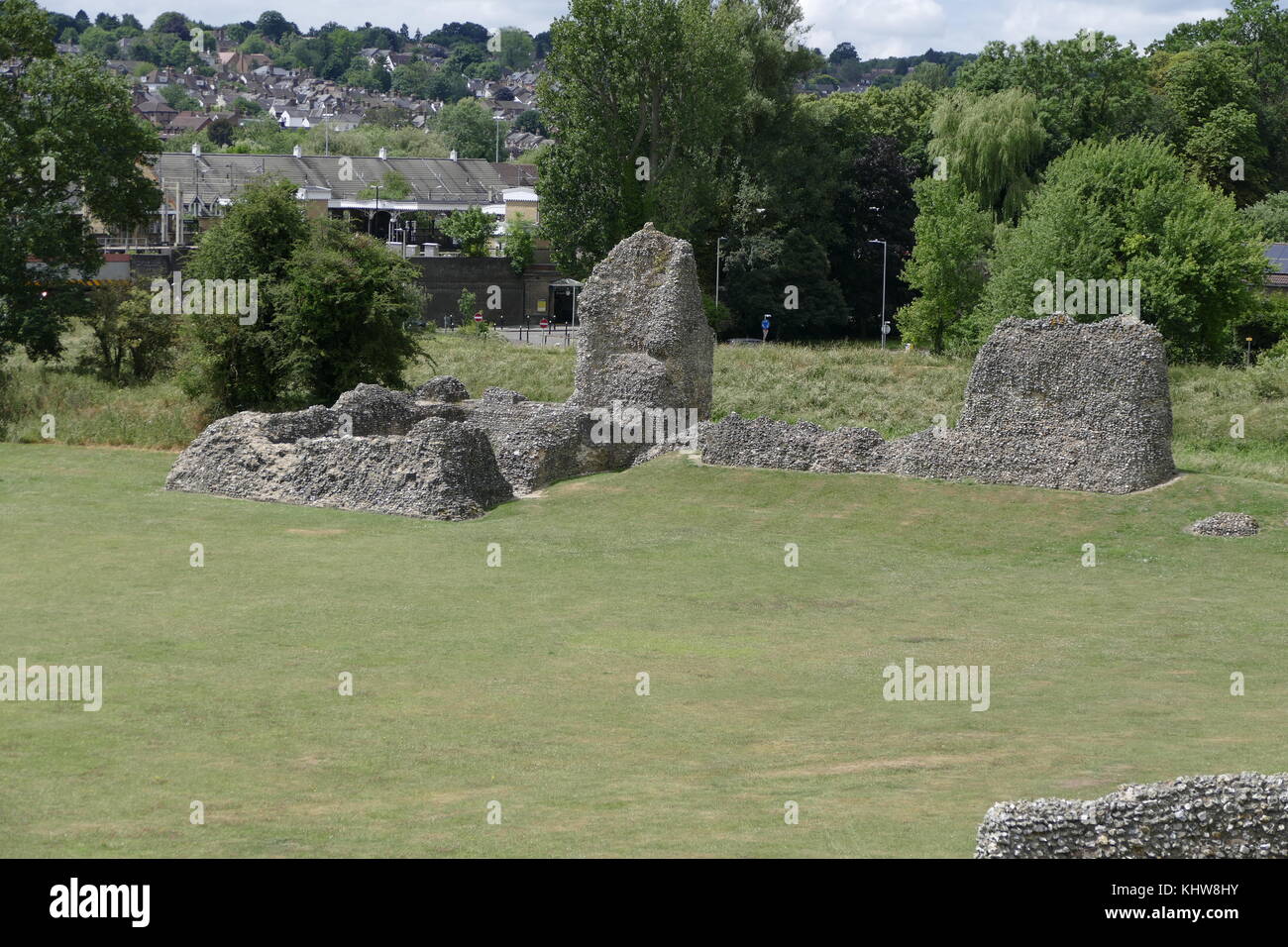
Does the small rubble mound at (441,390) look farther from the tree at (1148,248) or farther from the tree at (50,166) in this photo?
the tree at (1148,248)

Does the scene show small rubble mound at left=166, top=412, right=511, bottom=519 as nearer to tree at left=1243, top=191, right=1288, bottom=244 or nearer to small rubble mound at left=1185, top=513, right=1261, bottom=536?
small rubble mound at left=1185, top=513, right=1261, bottom=536

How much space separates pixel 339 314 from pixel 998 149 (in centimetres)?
4105

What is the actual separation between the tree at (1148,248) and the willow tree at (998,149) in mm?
11495

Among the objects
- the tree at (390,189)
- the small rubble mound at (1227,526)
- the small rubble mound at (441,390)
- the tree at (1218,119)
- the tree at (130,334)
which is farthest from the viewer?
the tree at (390,189)

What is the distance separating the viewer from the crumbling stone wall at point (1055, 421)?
36.0 meters

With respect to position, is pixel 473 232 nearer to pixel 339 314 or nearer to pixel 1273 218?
pixel 1273 218

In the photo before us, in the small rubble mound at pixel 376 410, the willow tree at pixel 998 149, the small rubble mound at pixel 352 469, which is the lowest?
the small rubble mound at pixel 352 469

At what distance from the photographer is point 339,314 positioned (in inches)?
1941

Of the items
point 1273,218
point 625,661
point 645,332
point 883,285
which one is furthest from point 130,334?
point 1273,218

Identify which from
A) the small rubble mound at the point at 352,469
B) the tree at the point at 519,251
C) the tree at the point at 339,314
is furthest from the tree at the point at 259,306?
the tree at the point at 519,251

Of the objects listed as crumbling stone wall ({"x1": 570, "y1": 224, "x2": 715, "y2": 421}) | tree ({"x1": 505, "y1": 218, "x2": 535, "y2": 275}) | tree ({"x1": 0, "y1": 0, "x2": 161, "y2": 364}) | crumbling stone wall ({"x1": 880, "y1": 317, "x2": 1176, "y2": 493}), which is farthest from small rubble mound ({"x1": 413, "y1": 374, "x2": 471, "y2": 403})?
tree ({"x1": 505, "y1": 218, "x2": 535, "y2": 275})

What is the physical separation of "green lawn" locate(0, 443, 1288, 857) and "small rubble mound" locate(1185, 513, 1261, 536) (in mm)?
581

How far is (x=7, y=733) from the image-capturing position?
58.0ft
